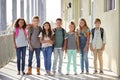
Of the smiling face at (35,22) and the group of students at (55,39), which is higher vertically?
the smiling face at (35,22)

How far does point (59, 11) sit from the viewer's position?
A: 930 inches

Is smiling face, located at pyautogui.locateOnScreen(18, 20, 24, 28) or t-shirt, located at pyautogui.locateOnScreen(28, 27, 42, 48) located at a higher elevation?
smiling face, located at pyautogui.locateOnScreen(18, 20, 24, 28)

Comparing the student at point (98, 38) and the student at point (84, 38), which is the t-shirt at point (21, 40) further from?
the student at point (98, 38)

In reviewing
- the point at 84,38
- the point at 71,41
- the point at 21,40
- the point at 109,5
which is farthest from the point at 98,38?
the point at 21,40

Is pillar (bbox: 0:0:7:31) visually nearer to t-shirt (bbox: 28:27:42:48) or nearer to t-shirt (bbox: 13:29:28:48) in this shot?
t-shirt (bbox: 13:29:28:48)

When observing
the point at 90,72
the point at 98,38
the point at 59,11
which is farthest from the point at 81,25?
the point at 59,11

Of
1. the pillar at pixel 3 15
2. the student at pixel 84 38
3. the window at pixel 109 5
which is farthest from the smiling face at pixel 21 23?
the pillar at pixel 3 15

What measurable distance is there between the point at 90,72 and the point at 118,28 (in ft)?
4.64

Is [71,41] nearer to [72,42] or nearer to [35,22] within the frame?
[72,42]

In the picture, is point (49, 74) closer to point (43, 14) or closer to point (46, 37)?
point (46, 37)

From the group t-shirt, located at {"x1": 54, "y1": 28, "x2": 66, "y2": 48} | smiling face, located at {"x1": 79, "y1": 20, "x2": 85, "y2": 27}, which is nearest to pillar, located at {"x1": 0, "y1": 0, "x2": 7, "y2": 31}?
t-shirt, located at {"x1": 54, "y1": 28, "x2": 66, "y2": 48}

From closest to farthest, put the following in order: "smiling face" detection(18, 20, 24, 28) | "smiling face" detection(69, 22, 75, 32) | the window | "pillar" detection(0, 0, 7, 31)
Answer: "smiling face" detection(69, 22, 75, 32) → "smiling face" detection(18, 20, 24, 28) → the window → "pillar" detection(0, 0, 7, 31)

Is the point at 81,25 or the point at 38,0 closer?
the point at 81,25

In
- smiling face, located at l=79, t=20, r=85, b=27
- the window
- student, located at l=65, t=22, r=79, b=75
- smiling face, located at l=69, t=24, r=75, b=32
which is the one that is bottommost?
student, located at l=65, t=22, r=79, b=75
